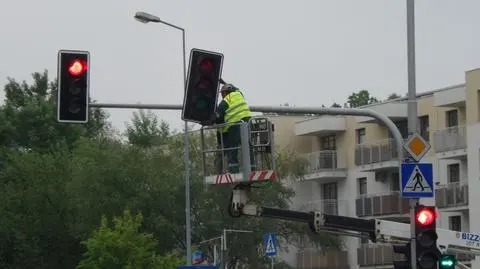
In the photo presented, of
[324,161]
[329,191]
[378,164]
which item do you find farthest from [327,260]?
[378,164]

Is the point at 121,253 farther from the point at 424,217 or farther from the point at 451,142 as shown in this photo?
the point at 424,217

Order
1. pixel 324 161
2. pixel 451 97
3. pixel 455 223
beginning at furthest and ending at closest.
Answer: pixel 324 161 < pixel 455 223 < pixel 451 97

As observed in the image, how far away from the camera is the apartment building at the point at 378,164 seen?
6450 centimetres

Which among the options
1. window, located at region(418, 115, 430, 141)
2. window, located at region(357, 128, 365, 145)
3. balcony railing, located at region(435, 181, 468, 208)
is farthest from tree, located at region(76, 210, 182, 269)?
window, located at region(357, 128, 365, 145)

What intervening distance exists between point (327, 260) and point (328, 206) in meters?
3.08

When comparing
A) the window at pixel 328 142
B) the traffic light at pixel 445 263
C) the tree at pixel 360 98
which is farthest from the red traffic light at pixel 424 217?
the tree at pixel 360 98

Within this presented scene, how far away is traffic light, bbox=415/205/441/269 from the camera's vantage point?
2311 cm

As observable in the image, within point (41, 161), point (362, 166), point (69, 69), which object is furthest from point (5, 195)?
point (69, 69)

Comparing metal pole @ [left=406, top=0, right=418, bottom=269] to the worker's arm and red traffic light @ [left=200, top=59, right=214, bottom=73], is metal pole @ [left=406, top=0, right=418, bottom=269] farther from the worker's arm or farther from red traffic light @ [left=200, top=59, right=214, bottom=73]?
red traffic light @ [left=200, top=59, right=214, bottom=73]

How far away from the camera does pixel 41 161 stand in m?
66.1

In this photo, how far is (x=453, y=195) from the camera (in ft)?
214

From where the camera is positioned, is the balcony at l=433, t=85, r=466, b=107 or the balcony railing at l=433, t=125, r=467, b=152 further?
the balcony railing at l=433, t=125, r=467, b=152

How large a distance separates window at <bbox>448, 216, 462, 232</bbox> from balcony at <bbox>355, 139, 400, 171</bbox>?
4.40m

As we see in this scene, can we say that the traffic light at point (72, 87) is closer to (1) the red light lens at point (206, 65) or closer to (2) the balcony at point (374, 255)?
(1) the red light lens at point (206, 65)
